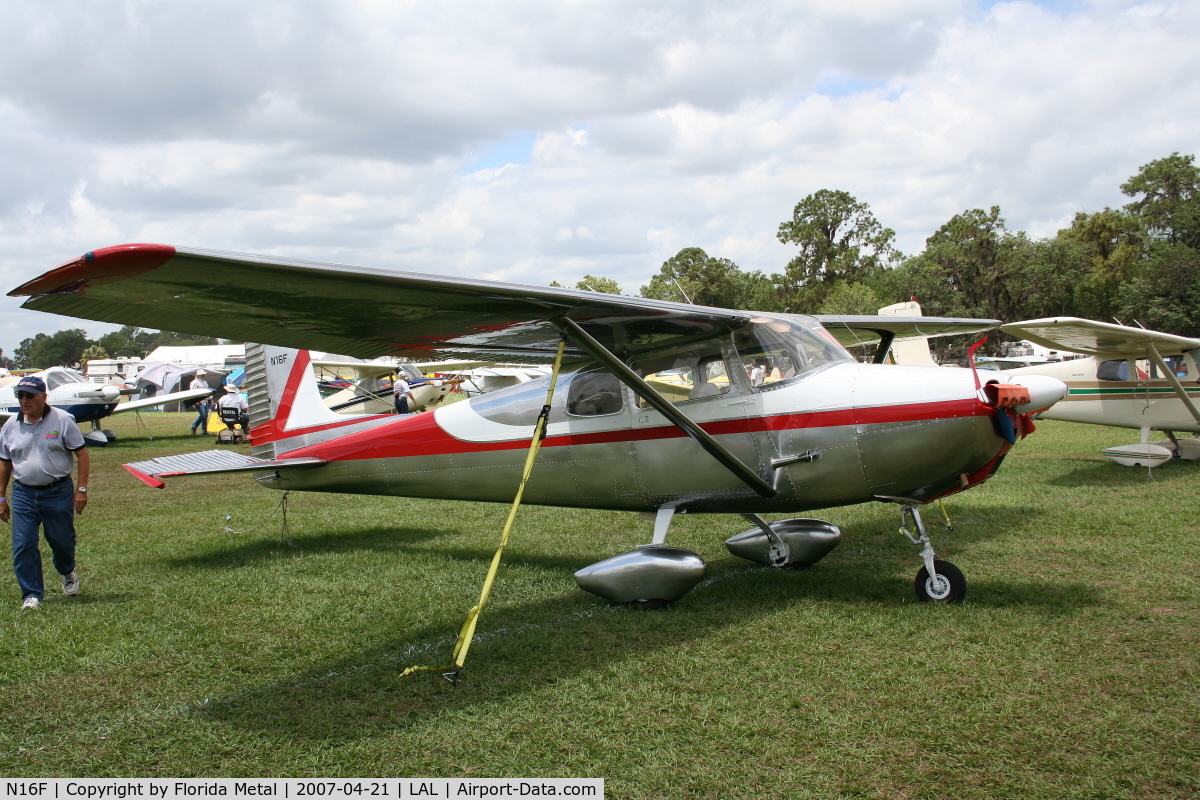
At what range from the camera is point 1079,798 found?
306cm

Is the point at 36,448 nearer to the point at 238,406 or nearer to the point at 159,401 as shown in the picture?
the point at 238,406

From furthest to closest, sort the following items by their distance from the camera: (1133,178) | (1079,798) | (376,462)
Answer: (1133,178), (376,462), (1079,798)

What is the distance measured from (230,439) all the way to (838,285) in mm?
53829

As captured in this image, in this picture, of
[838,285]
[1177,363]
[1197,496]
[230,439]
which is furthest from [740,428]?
[838,285]

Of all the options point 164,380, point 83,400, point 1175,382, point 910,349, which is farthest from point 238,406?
point 164,380

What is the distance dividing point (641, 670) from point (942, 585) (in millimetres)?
2533

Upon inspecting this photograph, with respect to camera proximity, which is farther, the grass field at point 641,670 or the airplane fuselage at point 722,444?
the airplane fuselage at point 722,444

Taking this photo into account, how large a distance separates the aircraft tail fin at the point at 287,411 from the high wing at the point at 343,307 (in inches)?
65.2

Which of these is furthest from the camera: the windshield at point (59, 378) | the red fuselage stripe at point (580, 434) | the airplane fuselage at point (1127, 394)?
the windshield at point (59, 378)

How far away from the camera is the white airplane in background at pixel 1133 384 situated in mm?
12062

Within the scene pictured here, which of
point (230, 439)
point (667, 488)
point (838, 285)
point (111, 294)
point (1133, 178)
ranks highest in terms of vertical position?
point (1133, 178)

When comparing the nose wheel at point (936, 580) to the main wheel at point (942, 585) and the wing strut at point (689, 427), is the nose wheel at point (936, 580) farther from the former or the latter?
the wing strut at point (689, 427)

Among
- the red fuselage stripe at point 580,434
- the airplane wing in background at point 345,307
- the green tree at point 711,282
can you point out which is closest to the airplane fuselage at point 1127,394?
the red fuselage stripe at point 580,434

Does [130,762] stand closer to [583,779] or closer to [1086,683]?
[583,779]
